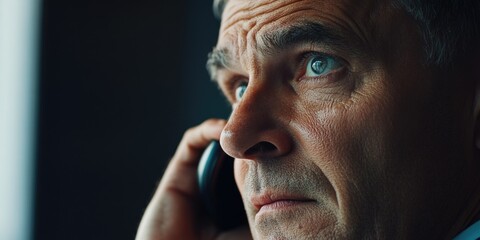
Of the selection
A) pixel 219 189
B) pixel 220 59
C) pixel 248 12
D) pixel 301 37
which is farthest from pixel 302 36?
pixel 219 189

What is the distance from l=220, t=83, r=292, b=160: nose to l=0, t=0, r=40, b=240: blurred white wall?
1919mm

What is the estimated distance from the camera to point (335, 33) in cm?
150

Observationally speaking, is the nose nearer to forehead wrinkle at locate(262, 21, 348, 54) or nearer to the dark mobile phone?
forehead wrinkle at locate(262, 21, 348, 54)

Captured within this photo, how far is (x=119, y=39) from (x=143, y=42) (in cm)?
11

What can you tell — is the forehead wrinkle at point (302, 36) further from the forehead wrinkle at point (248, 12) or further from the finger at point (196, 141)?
the finger at point (196, 141)

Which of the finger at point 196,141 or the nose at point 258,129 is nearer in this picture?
the nose at point 258,129

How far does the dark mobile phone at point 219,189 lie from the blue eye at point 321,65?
1.70ft

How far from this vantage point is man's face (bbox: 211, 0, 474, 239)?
4.83ft

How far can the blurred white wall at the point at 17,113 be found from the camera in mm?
3240

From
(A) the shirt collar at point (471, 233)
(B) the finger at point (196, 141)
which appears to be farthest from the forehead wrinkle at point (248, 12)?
(A) the shirt collar at point (471, 233)

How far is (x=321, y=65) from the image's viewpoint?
1.55 m

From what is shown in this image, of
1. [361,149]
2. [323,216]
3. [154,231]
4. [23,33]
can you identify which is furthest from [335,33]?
[23,33]

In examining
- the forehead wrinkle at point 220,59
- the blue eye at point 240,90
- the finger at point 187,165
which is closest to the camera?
the forehead wrinkle at point 220,59

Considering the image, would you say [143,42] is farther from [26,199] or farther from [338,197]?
[338,197]
